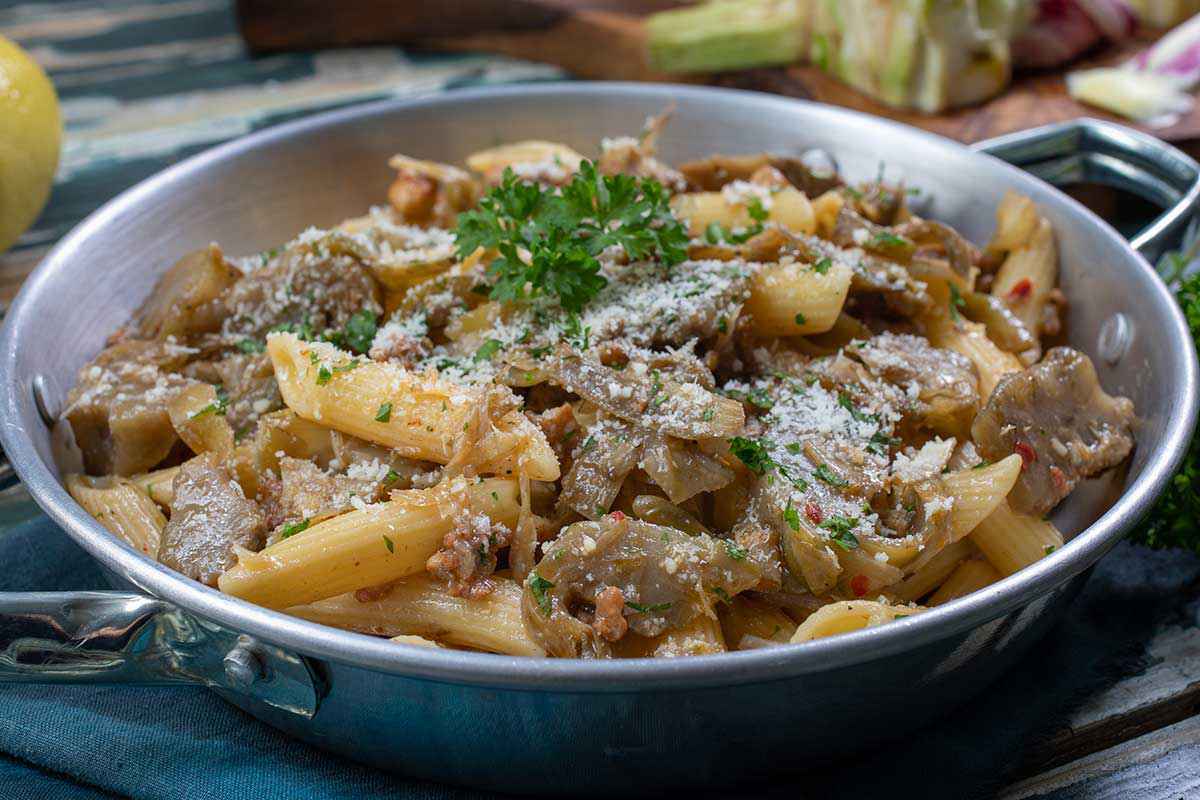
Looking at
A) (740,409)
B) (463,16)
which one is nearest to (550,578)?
(740,409)

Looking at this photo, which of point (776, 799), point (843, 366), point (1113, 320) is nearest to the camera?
point (776, 799)

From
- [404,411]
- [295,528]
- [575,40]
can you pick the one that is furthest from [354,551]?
[575,40]

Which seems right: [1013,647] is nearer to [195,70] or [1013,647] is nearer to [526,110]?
[526,110]

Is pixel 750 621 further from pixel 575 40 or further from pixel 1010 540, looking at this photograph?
pixel 575 40

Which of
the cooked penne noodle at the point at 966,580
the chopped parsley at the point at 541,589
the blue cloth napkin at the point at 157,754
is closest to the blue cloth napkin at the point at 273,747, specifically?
the blue cloth napkin at the point at 157,754

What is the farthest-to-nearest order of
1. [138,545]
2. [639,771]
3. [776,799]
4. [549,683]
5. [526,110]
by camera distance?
[526,110] < [138,545] < [776,799] < [639,771] < [549,683]

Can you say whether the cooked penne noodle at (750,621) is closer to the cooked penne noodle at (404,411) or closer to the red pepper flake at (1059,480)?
the cooked penne noodle at (404,411)

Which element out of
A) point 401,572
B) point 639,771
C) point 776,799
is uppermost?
point 401,572

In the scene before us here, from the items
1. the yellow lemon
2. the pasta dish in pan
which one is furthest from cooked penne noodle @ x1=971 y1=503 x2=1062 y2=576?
the yellow lemon
